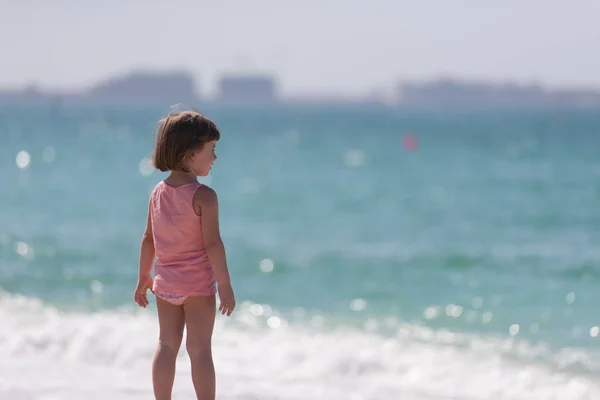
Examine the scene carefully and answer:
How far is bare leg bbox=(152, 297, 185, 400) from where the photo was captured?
3781 millimetres

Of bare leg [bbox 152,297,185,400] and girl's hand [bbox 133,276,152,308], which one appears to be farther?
girl's hand [bbox 133,276,152,308]

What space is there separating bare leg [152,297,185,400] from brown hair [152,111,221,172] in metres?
0.59

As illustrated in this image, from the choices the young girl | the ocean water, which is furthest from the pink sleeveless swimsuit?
the ocean water

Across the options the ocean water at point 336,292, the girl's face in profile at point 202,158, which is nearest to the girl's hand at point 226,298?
the girl's face in profile at point 202,158

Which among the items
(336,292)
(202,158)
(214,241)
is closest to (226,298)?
(214,241)

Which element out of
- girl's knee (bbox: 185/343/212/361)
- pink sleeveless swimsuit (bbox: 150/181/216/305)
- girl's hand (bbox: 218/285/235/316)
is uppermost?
pink sleeveless swimsuit (bbox: 150/181/216/305)

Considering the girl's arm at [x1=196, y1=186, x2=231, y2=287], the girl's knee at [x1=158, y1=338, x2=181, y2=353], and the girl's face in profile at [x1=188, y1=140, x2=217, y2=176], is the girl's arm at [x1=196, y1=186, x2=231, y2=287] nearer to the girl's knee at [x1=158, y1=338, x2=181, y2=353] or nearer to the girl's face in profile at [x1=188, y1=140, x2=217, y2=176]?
the girl's face in profile at [x1=188, y1=140, x2=217, y2=176]

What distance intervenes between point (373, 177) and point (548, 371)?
23606 mm

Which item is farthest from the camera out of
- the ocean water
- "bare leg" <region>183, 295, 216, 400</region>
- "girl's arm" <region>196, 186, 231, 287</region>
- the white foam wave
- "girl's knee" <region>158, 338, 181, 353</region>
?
the ocean water

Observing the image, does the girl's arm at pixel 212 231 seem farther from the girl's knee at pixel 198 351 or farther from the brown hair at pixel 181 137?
the girl's knee at pixel 198 351

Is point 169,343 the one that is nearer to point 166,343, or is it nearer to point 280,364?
point 166,343

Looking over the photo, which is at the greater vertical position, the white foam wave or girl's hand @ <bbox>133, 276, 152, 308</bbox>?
girl's hand @ <bbox>133, 276, 152, 308</bbox>

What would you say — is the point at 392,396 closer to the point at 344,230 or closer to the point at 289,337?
the point at 289,337

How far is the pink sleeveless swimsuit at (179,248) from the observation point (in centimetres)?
365
